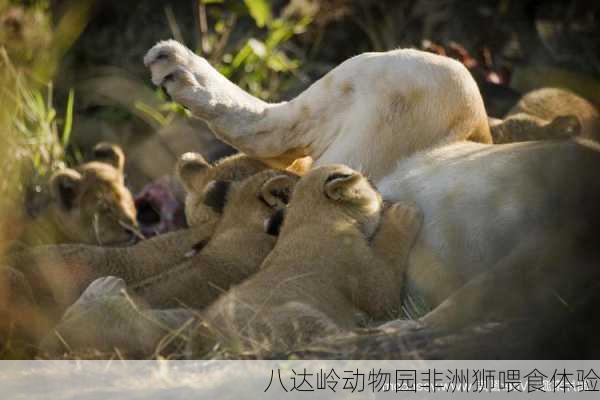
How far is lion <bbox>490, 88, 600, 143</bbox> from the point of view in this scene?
7.16 meters

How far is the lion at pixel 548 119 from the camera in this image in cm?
716

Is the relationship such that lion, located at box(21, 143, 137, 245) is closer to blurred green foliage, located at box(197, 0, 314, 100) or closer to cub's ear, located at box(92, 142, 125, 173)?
cub's ear, located at box(92, 142, 125, 173)

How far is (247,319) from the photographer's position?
4.42 meters

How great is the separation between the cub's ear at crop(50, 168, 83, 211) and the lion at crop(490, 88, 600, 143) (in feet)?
8.28

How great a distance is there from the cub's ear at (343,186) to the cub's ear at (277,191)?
381 millimetres

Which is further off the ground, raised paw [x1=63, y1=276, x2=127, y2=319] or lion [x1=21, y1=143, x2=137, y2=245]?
raised paw [x1=63, y1=276, x2=127, y2=319]

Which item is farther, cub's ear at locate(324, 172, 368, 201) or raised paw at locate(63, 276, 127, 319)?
cub's ear at locate(324, 172, 368, 201)

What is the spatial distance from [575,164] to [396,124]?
1.19 meters

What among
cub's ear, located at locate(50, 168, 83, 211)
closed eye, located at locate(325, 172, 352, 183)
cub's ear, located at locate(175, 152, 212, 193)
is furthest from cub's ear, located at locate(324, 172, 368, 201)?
cub's ear, located at locate(50, 168, 83, 211)

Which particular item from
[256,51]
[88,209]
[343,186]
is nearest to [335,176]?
[343,186]

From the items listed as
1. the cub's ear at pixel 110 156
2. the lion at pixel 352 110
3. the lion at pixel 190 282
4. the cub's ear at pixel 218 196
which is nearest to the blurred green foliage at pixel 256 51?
the cub's ear at pixel 110 156

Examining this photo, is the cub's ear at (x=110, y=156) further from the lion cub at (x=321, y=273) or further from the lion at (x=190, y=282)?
the lion cub at (x=321, y=273)

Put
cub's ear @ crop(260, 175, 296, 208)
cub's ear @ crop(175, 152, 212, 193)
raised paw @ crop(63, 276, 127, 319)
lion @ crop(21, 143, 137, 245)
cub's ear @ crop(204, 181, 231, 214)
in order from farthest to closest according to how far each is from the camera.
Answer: lion @ crop(21, 143, 137, 245), cub's ear @ crop(175, 152, 212, 193), cub's ear @ crop(204, 181, 231, 214), cub's ear @ crop(260, 175, 296, 208), raised paw @ crop(63, 276, 127, 319)

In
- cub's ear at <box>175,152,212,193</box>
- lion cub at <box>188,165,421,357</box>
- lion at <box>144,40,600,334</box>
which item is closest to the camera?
lion cub at <box>188,165,421,357</box>
